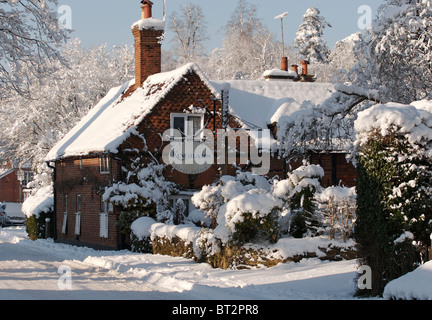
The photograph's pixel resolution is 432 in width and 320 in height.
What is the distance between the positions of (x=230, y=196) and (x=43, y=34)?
8.94 m

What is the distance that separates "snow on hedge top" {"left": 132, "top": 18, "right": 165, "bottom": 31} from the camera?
29.9 meters

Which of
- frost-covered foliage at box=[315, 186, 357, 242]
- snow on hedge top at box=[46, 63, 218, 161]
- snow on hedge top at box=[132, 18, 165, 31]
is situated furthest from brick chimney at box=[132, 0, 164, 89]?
frost-covered foliage at box=[315, 186, 357, 242]

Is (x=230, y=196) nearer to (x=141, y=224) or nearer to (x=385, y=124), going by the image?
(x=141, y=224)

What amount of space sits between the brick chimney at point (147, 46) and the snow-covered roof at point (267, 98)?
3.39m

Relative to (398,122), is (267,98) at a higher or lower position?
higher

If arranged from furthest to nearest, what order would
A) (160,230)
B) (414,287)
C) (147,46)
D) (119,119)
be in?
(147,46) → (119,119) → (160,230) → (414,287)

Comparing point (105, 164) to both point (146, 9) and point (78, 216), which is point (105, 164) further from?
point (146, 9)

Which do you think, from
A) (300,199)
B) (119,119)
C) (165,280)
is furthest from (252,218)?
(119,119)

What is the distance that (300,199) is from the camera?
1947 centimetres

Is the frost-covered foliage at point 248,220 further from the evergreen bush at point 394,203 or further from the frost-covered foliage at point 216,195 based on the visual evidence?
the evergreen bush at point 394,203

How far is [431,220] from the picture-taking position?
11797 millimetres

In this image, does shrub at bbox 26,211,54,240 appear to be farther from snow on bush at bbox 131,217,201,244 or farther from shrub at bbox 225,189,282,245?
shrub at bbox 225,189,282,245

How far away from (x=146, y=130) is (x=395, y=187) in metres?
15.9
